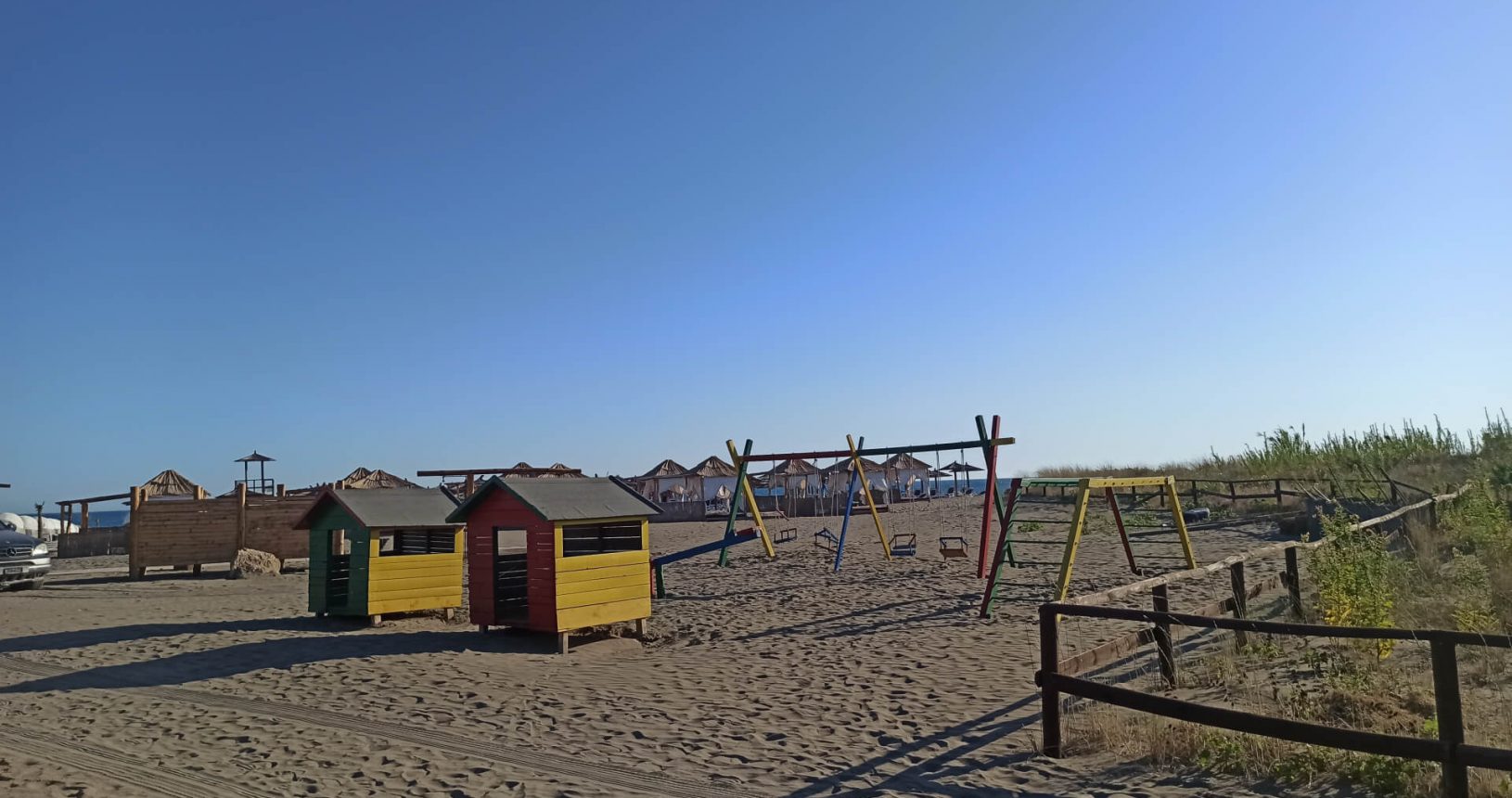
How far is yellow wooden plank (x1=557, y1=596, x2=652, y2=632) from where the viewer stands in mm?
11586

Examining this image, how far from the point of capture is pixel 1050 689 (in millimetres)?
6414

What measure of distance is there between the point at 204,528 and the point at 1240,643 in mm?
24370

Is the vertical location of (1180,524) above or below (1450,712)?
above

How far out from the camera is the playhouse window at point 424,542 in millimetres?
15242

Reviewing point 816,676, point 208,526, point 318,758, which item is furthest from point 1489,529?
point 208,526

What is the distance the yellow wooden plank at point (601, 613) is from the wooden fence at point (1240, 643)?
6.73m

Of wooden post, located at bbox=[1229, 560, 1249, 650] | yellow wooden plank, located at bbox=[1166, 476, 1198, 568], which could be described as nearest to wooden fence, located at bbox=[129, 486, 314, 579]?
yellow wooden plank, located at bbox=[1166, 476, 1198, 568]

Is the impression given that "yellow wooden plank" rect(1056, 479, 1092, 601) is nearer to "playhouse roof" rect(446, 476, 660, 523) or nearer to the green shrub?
the green shrub

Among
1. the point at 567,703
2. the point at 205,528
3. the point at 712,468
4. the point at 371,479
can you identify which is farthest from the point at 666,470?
the point at 567,703

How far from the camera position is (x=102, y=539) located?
34.2 m

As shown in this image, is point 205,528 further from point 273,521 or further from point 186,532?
point 273,521

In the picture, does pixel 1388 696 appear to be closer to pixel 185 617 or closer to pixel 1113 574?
pixel 1113 574

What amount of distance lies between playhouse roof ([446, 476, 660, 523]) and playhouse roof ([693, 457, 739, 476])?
1460 inches

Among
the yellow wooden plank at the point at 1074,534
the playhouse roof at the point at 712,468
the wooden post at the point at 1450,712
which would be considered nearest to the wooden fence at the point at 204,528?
the yellow wooden plank at the point at 1074,534
